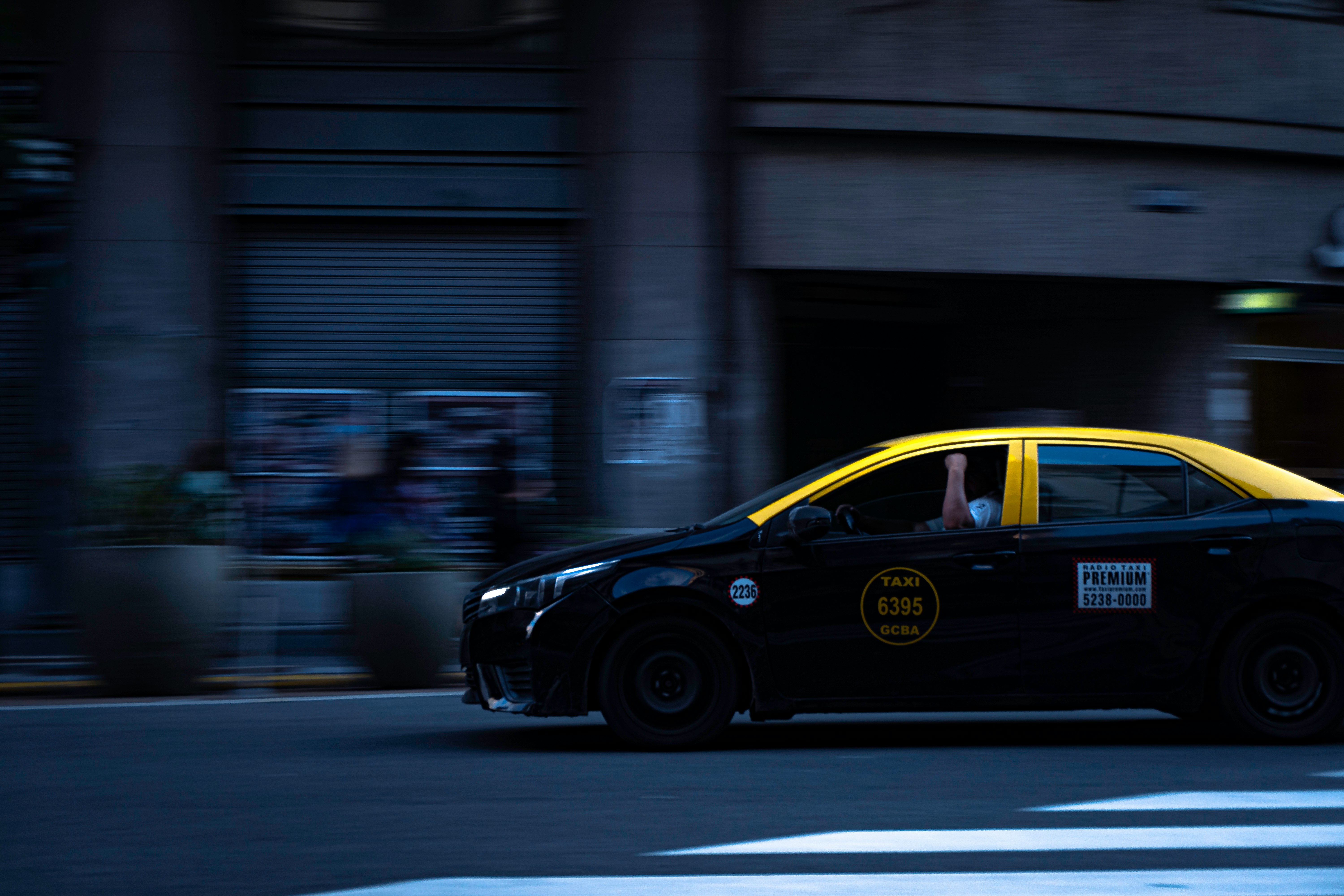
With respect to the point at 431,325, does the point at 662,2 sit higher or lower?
higher

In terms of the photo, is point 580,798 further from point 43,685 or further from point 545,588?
point 43,685

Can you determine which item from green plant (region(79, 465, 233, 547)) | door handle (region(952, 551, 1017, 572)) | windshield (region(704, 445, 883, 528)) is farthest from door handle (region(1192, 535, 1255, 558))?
green plant (region(79, 465, 233, 547))

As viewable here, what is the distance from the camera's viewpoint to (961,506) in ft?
22.4

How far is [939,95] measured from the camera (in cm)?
1377

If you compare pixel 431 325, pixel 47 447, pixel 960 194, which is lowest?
pixel 47 447

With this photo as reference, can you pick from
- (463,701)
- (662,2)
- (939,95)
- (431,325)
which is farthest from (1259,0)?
(463,701)

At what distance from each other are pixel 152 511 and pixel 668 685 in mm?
4731

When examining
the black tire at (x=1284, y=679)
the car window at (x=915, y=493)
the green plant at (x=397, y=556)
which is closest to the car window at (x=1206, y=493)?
the black tire at (x=1284, y=679)

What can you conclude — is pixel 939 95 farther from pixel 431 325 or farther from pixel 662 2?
pixel 431 325

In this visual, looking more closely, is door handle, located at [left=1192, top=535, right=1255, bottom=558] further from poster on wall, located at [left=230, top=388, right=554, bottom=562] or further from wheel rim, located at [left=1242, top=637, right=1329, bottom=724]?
poster on wall, located at [left=230, top=388, right=554, bottom=562]

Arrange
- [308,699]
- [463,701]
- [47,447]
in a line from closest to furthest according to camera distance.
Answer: [463,701] → [308,699] → [47,447]

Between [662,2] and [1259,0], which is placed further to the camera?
[1259,0]

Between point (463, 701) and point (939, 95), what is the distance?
8873mm

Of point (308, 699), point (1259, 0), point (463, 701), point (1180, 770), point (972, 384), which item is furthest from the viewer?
point (972, 384)
